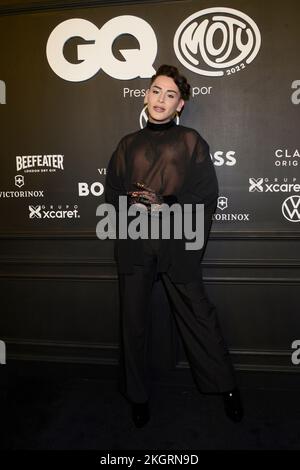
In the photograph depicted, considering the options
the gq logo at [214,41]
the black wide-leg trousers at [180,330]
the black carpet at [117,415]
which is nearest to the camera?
the black carpet at [117,415]

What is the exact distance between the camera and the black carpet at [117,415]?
209 cm

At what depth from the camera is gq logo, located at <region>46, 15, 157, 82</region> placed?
2.43 meters

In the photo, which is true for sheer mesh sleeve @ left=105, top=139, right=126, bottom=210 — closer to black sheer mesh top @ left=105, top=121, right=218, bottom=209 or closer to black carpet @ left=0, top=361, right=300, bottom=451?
black sheer mesh top @ left=105, top=121, right=218, bottom=209

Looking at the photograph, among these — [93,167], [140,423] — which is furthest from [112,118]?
[140,423]

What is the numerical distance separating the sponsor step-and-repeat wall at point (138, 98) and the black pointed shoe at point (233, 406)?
99cm

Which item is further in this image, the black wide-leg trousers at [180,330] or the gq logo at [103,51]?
the gq logo at [103,51]

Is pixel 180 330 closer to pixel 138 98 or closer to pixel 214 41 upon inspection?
pixel 138 98

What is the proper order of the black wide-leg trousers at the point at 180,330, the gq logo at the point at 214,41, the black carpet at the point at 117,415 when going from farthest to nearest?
the gq logo at the point at 214,41, the black wide-leg trousers at the point at 180,330, the black carpet at the point at 117,415

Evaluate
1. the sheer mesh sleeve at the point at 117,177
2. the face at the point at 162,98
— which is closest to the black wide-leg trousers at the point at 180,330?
the sheer mesh sleeve at the point at 117,177

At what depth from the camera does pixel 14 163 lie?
266 centimetres

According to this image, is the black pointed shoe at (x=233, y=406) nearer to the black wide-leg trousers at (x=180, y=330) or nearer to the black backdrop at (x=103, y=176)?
the black wide-leg trousers at (x=180, y=330)

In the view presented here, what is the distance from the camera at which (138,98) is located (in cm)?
248

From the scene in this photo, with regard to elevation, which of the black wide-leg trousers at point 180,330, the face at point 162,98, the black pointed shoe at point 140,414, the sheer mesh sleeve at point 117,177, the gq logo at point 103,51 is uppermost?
the gq logo at point 103,51

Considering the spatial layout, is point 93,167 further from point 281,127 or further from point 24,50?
point 281,127
